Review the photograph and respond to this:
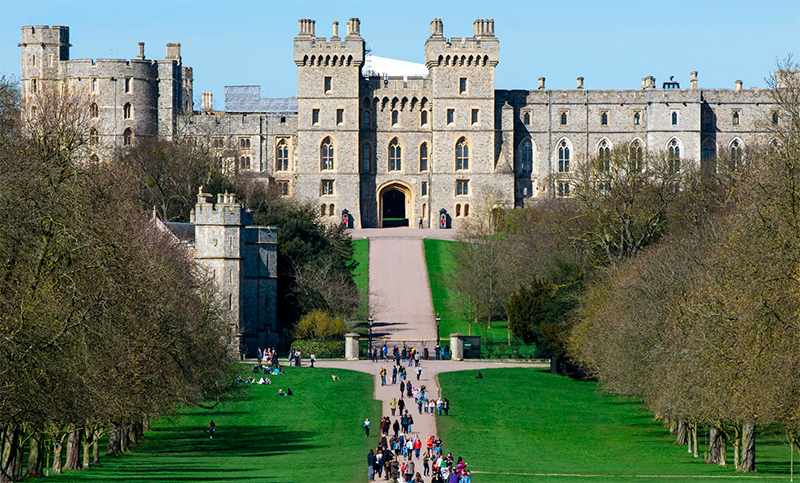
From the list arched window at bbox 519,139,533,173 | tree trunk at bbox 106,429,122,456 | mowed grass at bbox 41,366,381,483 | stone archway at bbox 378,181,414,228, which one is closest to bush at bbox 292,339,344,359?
mowed grass at bbox 41,366,381,483

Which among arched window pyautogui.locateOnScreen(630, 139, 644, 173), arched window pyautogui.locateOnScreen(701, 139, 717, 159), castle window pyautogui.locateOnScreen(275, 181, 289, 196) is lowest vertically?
arched window pyautogui.locateOnScreen(630, 139, 644, 173)

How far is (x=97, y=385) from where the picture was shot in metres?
22.1

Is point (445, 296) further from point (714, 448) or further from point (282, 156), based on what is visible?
point (714, 448)

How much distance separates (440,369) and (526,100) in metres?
38.0

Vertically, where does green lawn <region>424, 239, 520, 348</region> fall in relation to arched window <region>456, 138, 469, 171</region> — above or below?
below

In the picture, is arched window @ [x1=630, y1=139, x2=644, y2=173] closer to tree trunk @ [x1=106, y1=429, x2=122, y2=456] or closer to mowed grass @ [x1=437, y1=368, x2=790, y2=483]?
mowed grass @ [x1=437, y1=368, x2=790, y2=483]

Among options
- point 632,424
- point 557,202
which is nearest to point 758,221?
point 632,424

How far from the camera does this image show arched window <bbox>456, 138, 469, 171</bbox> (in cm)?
8075

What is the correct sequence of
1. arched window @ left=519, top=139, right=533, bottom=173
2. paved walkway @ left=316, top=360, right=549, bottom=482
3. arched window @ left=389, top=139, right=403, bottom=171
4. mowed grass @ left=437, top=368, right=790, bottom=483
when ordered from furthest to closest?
arched window @ left=519, top=139, right=533, bottom=173 < arched window @ left=389, top=139, right=403, bottom=171 < paved walkway @ left=316, top=360, right=549, bottom=482 < mowed grass @ left=437, top=368, right=790, bottom=483

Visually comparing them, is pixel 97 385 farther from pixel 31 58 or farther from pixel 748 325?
pixel 31 58

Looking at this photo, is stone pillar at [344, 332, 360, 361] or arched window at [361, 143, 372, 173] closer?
stone pillar at [344, 332, 360, 361]

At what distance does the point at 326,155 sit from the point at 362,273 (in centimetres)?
1585

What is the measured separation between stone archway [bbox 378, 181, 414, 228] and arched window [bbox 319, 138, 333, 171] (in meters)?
3.21

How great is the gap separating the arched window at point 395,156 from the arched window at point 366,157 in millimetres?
1189
